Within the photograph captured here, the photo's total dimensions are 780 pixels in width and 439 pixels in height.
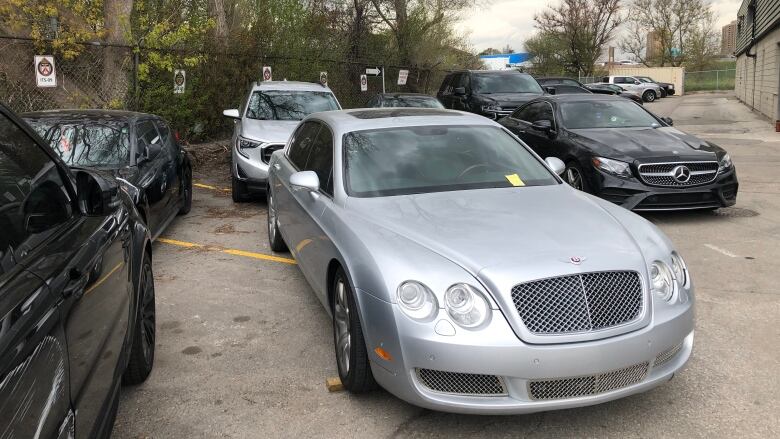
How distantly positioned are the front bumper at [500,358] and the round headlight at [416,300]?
43 mm

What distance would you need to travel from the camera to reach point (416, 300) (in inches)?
119

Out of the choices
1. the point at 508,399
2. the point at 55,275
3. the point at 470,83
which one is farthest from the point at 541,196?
the point at 470,83

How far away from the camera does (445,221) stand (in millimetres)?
3605

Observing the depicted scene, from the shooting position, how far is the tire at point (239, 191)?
29.7 feet

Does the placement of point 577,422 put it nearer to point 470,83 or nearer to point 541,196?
point 541,196

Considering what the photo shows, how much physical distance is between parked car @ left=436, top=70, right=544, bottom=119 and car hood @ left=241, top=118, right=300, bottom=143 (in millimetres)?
6237

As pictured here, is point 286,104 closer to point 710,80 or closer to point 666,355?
point 666,355

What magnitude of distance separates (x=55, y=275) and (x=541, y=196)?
9.44ft

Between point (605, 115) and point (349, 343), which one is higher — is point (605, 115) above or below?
above

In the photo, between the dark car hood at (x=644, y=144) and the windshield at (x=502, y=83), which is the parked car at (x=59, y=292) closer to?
the dark car hood at (x=644, y=144)

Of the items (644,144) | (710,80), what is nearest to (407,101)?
(644,144)

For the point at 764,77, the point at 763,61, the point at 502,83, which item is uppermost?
the point at 763,61

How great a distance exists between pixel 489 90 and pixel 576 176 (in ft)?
25.6

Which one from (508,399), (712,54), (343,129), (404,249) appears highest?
(712,54)
